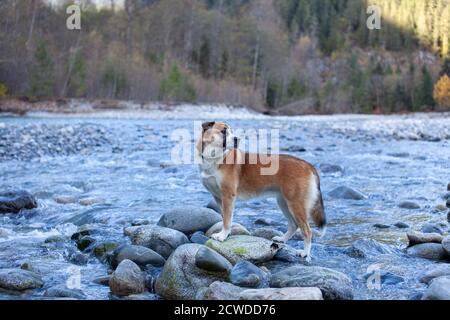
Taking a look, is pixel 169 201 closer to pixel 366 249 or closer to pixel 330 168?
pixel 366 249

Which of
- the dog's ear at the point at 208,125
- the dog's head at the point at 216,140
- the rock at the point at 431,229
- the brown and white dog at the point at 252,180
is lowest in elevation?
the rock at the point at 431,229

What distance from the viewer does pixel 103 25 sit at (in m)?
73.1

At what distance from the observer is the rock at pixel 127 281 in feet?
14.6

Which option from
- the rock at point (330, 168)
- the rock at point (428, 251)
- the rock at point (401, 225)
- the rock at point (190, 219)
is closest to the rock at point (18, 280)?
Result: the rock at point (190, 219)

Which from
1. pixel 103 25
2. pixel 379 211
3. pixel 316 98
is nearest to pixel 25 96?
pixel 103 25

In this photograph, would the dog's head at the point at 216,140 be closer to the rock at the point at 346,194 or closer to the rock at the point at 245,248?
the rock at the point at 245,248

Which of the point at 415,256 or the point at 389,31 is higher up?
the point at 389,31

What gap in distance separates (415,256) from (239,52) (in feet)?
267

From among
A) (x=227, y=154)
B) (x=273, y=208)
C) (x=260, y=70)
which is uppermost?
(x=260, y=70)

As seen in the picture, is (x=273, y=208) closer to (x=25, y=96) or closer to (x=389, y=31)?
(x=25, y=96)

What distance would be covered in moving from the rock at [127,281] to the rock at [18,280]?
74cm

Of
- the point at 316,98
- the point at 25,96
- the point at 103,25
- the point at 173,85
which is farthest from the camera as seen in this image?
the point at 316,98

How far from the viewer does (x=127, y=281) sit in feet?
14.7

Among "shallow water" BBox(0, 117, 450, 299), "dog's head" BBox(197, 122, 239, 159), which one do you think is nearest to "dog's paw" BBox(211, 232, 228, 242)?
"dog's head" BBox(197, 122, 239, 159)
